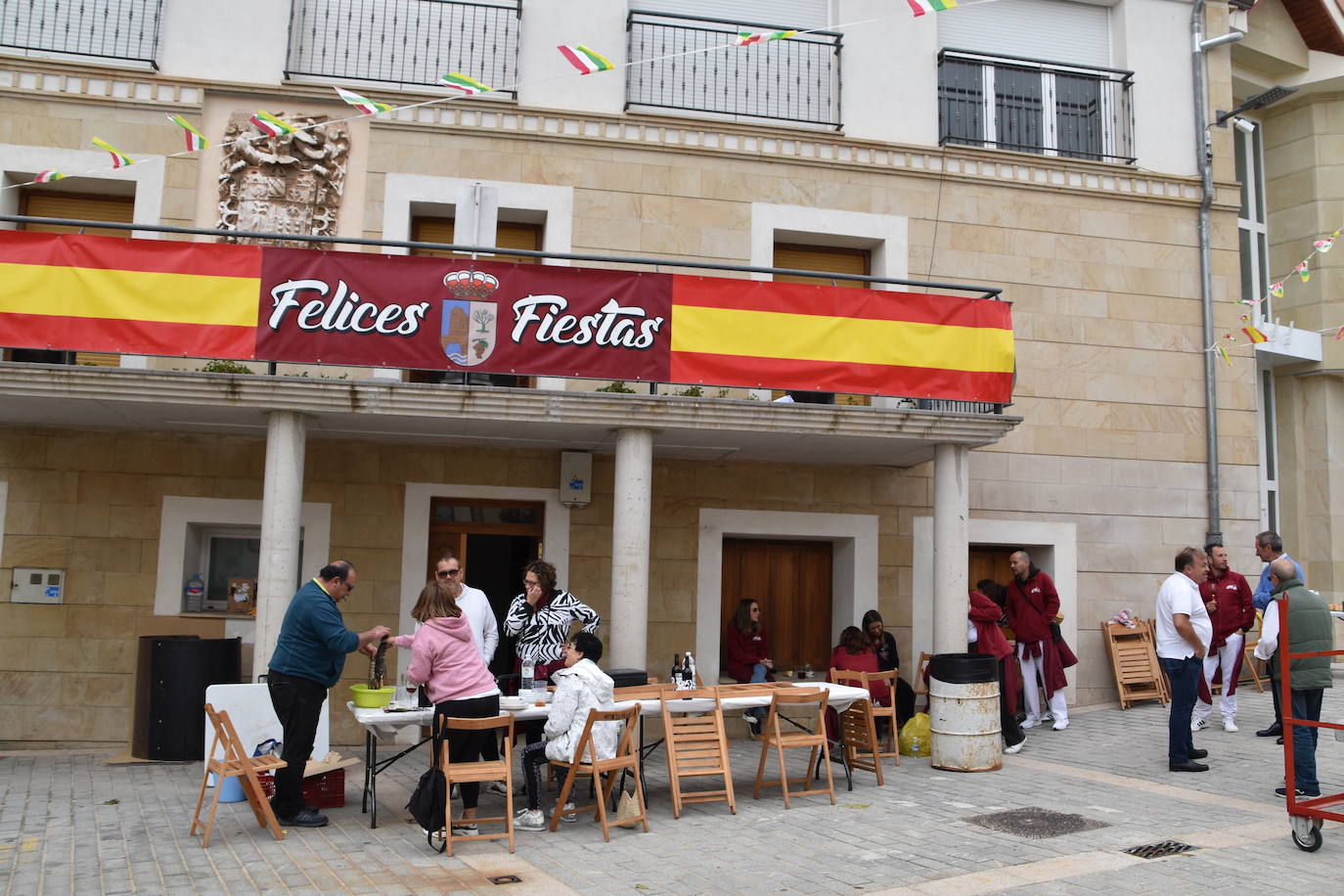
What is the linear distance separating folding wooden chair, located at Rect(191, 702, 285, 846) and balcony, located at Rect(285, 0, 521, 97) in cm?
764

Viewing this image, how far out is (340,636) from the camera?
7289 millimetres

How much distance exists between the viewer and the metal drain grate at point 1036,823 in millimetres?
7238

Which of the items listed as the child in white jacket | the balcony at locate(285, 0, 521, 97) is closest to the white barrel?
the child in white jacket

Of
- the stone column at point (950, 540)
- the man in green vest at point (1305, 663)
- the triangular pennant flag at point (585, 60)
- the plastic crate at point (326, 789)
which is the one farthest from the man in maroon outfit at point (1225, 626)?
the plastic crate at point (326, 789)

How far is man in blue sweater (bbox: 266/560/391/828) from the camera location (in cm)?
725

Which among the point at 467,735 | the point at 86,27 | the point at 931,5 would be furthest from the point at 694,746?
the point at 86,27

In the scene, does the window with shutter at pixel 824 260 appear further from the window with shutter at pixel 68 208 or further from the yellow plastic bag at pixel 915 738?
the window with shutter at pixel 68 208

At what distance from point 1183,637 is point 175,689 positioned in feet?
28.0

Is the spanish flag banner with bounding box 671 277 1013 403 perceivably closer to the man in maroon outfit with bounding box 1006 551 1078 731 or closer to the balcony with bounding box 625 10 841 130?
the man in maroon outfit with bounding box 1006 551 1078 731

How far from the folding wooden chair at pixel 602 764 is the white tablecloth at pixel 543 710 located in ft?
0.66

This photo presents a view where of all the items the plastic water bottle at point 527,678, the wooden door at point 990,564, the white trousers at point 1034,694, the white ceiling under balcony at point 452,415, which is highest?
the white ceiling under balcony at point 452,415

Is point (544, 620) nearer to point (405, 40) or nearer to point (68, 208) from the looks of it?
point (405, 40)

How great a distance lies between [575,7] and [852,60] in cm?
328

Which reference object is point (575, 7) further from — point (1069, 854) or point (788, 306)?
point (1069, 854)
